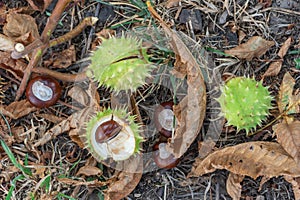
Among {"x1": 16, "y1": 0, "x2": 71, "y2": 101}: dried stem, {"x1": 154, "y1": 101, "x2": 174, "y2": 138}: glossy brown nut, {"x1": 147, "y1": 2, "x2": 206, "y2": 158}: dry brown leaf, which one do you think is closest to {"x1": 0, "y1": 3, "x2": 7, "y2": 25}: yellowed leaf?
{"x1": 16, "y1": 0, "x2": 71, "y2": 101}: dried stem

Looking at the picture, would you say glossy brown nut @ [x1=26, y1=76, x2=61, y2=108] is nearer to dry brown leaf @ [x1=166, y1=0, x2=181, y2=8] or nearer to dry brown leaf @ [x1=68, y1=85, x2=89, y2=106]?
dry brown leaf @ [x1=68, y1=85, x2=89, y2=106]

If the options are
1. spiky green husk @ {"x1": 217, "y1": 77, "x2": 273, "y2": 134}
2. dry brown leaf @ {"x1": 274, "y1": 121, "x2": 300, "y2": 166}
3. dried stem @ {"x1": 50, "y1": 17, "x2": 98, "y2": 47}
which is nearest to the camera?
spiky green husk @ {"x1": 217, "y1": 77, "x2": 273, "y2": 134}

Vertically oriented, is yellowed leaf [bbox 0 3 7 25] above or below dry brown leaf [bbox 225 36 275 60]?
above

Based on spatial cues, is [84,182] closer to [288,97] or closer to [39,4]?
[39,4]

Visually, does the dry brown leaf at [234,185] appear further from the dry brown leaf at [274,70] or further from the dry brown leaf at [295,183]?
the dry brown leaf at [274,70]

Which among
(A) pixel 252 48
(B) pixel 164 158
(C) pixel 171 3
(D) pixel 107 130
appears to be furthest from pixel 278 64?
(D) pixel 107 130

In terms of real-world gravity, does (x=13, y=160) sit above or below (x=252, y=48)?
below
